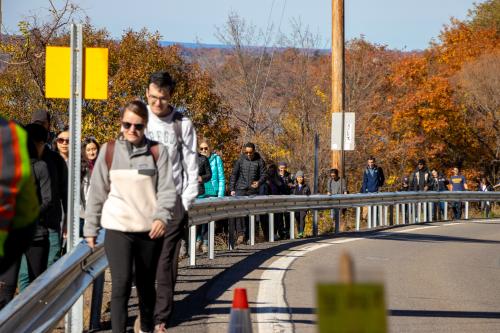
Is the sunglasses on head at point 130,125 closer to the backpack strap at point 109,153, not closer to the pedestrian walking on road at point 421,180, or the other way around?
the backpack strap at point 109,153

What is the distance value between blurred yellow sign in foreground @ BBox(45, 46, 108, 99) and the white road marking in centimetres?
221

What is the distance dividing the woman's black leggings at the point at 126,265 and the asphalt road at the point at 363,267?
45.6 inches

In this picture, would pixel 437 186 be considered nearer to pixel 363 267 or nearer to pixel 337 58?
pixel 337 58

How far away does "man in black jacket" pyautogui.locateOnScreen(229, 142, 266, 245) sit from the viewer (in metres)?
18.3

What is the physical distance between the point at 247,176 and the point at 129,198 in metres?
11.8

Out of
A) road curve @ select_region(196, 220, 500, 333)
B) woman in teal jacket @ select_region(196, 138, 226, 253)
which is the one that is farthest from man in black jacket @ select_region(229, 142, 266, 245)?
woman in teal jacket @ select_region(196, 138, 226, 253)

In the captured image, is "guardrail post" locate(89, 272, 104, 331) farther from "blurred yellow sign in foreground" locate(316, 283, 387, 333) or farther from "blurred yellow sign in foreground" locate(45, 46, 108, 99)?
"blurred yellow sign in foreground" locate(316, 283, 387, 333)

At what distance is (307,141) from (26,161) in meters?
43.6

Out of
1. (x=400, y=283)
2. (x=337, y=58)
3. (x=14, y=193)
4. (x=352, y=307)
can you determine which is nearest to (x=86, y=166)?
(x=400, y=283)

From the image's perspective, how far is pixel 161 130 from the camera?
24.3ft

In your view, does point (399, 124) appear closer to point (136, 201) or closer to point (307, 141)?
point (307, 141)

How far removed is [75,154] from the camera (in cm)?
756

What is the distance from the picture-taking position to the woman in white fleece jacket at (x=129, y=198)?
Answer: 664 centimetres

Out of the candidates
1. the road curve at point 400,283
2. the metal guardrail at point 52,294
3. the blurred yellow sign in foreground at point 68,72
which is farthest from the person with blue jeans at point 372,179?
the metal guardrail at point 52,294
